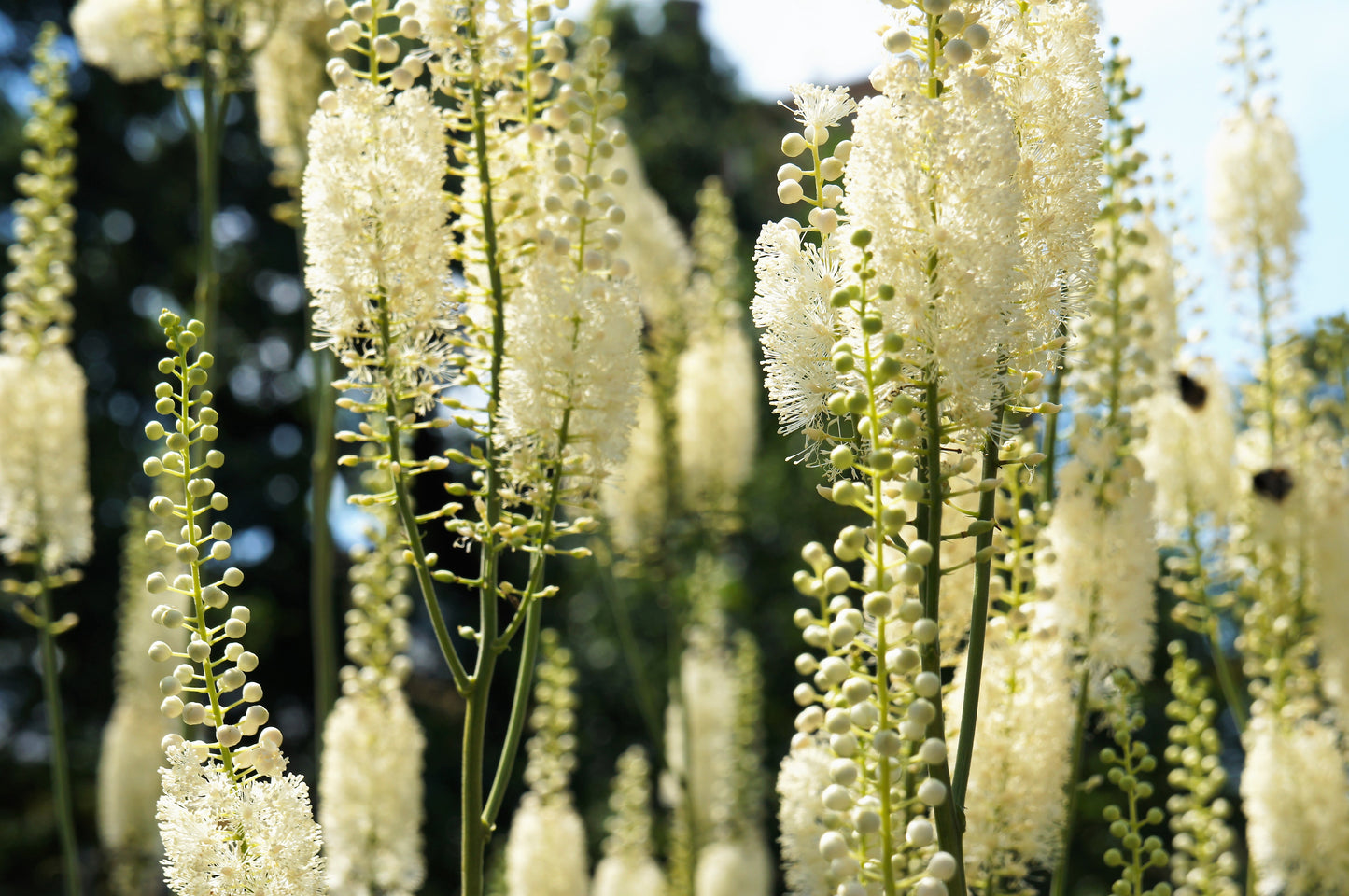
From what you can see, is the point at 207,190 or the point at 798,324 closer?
the point at 798,324

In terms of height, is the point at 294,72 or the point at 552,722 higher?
the point at 294,72

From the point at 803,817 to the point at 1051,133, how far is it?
3.35 feet

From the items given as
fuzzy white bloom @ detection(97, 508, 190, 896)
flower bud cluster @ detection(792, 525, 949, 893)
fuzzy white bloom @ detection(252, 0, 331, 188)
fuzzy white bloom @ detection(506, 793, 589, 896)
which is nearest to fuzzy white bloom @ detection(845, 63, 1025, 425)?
flower bud cluster @ detection(792, 525, 949, 893)

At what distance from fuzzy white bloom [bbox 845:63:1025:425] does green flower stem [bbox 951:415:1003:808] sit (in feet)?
0.29

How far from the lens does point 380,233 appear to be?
3.88 ft

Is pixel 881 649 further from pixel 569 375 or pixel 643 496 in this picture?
pixel 643 496

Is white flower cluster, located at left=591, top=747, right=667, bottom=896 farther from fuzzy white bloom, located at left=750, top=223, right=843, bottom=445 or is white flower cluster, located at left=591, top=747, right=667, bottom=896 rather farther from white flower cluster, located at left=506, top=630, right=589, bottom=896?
fuzzy white bloom, located at left=750, top=223, right=843, bottom=445

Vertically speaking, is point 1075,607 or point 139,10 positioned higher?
point 139,10

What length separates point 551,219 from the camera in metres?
1.29

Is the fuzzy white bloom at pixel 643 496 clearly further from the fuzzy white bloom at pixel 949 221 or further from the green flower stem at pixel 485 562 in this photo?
the fuzzy white bloom at pixel 949 221

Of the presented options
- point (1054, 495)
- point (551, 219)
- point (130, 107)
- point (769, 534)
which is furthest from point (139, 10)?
point (130, 107)

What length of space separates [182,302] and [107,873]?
5.78 m

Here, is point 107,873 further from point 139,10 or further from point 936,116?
point 936,116

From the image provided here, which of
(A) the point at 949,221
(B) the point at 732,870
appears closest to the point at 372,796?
(A) the point at 949,221
